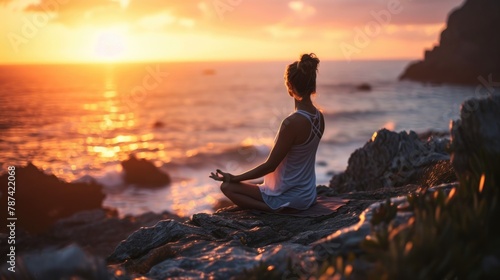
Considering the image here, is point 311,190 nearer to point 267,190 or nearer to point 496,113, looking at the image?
point 267,190

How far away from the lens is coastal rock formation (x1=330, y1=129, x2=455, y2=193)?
9367 millimetres

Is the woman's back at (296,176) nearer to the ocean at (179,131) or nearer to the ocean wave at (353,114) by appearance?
the ocean at (179,131)

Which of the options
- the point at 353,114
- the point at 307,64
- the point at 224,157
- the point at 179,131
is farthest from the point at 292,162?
the point at 353,114

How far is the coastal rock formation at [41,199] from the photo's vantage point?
48.7ft

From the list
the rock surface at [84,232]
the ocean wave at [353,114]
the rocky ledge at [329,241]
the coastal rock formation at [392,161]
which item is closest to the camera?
the rocky ledge at [329,241]

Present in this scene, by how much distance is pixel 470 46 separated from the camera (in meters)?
82.3

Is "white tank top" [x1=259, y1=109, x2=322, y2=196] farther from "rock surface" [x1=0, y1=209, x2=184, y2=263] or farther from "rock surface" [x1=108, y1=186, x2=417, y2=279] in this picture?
"rock surface" [x1=0, y1=209, x2=184, y2=263]

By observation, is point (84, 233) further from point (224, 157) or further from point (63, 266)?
point (224, 157)

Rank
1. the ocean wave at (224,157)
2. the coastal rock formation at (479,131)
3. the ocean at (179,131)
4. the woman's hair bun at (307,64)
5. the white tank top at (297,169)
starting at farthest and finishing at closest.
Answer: the ocean wave at (224,157), the ocean at (179,131), the white tank top at (297,169), the woman's hair bun at (307,64), the coastal rock formation at (479,131)

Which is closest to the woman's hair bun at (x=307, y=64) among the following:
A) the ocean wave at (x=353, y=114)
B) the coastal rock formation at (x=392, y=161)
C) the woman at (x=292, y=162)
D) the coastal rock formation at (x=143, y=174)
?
the woman at (x=292, y=162)

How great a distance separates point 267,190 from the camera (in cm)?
686

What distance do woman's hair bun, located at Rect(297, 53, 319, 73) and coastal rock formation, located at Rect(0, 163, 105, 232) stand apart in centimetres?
1133

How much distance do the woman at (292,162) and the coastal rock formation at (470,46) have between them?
3236 inches

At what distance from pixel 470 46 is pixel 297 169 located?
86.3 m
